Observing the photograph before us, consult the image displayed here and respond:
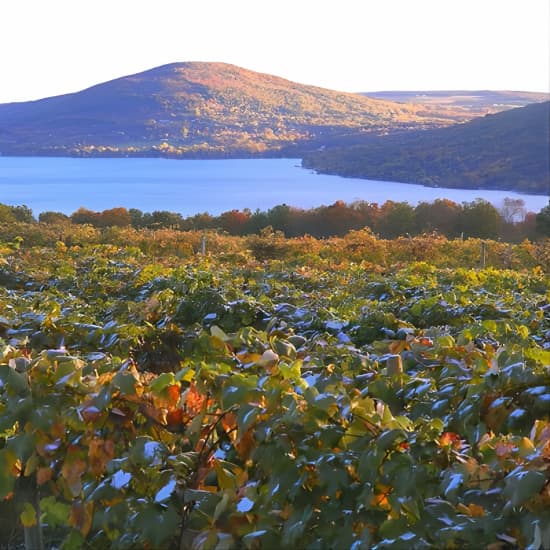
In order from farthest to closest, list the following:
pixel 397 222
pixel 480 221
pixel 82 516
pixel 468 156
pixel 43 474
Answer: pixel 468 156
pixel 397 222
pixel 480 221
pixel 43 474
pixel 82 516

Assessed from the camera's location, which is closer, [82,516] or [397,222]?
[82,516]

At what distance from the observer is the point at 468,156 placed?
72.9 m

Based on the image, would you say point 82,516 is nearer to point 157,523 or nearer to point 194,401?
point 157,523

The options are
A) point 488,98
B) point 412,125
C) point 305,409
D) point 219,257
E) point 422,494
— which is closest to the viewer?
point 422,494

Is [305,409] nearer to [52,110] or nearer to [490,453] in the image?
[490,453]

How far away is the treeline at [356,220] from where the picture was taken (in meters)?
30.7

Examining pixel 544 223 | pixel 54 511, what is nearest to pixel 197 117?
pixel 544 223

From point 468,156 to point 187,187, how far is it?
27.5m

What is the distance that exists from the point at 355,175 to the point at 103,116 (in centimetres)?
5403

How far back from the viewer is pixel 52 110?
124500 millimetres

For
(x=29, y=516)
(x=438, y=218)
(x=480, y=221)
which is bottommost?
(x=480, y=221)

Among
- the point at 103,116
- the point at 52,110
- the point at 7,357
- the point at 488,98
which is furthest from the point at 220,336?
the point at 488,98

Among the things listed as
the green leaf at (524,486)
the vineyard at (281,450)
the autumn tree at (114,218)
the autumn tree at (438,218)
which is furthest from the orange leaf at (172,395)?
the autumn tree at (114,218)

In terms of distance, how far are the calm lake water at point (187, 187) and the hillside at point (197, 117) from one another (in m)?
2.41
